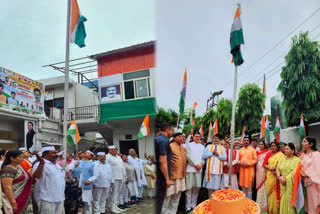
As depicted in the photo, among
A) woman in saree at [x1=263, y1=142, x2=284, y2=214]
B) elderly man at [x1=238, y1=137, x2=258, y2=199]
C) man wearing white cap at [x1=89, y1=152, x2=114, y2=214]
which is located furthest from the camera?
man wearing white cap at [x1=89, y1=152, x2=114, y2=214]

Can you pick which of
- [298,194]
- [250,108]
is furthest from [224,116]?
[298,194]

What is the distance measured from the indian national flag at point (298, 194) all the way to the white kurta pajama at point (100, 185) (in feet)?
10.1

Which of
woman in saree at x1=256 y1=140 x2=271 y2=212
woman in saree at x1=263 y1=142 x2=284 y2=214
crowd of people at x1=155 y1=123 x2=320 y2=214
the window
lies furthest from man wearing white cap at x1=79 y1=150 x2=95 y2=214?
the window

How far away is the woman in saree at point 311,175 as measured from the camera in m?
3.21

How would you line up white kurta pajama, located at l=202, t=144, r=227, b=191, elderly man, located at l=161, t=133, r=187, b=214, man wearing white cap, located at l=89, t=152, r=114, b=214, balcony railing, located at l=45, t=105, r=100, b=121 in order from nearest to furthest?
elderly man, located at l=161, t=133, r=187, b=214
white kurta pajama, located at l=202, t=144, r=227, b=191
man wearing white cap, located at l=89, t=152, r=114, b=214
balcony railing, located at l=45, t=105, r=100, b=121

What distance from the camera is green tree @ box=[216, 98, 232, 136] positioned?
53.7 ft

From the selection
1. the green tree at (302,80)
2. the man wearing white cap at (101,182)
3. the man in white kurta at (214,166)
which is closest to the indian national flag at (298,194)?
the man in white kurta at (214,166)

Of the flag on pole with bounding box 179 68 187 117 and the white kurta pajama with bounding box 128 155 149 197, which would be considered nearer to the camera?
the flag on pole with bounding box 179 68 187 117

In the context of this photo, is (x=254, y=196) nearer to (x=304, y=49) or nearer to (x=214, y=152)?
(x=214, y=152)

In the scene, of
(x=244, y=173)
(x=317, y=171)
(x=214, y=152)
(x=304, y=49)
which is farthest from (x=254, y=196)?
(x=304, y=49)

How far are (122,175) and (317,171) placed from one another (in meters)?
3.64

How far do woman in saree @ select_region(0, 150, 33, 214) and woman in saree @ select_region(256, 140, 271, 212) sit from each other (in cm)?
325

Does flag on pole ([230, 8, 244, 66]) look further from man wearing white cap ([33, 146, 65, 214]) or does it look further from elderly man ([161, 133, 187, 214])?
man wearing white cap ([33, 146, 65, 214])

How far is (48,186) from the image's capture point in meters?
2.90
